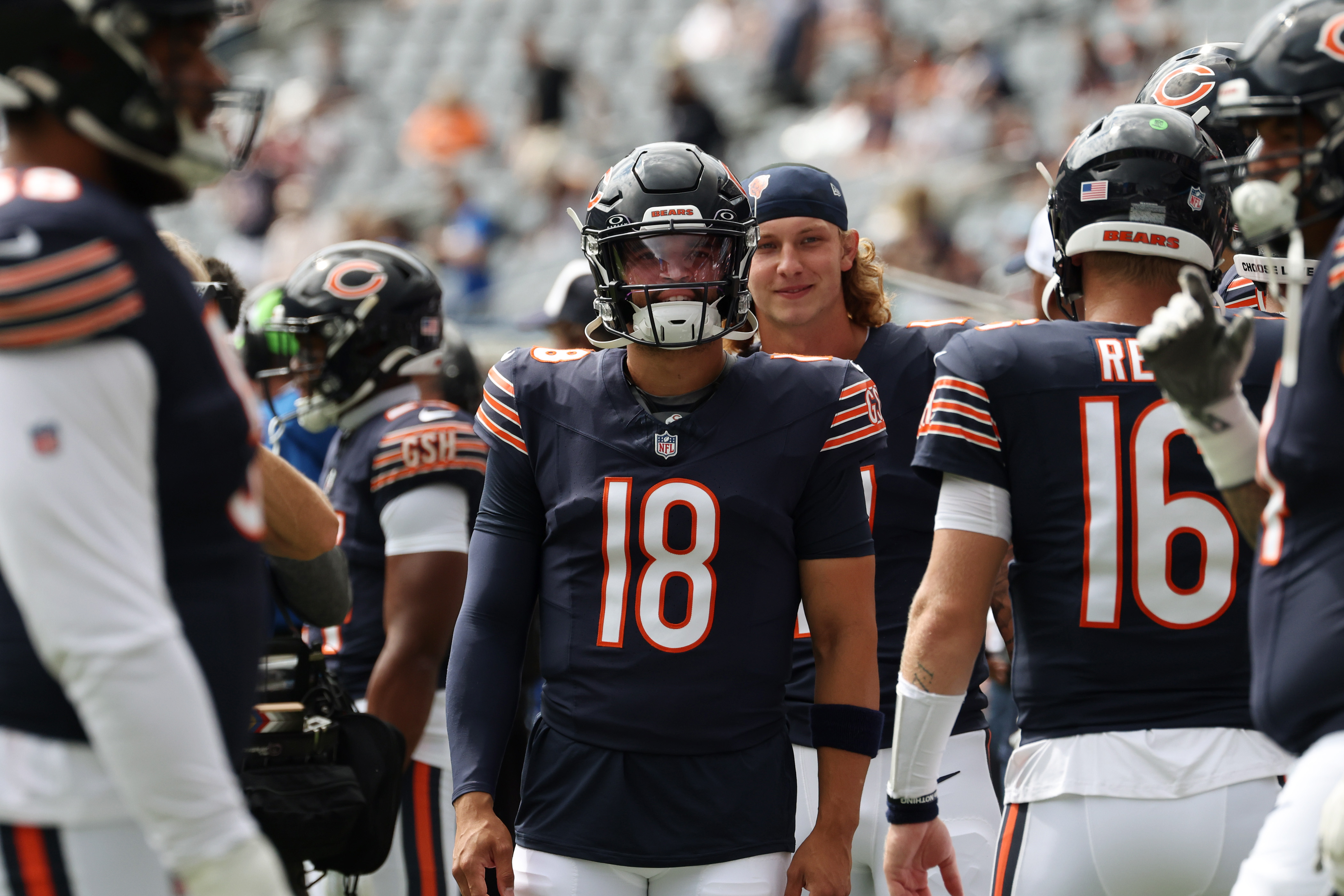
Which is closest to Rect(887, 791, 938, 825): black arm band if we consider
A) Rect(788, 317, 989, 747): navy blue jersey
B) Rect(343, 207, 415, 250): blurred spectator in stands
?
Rect(788, 317, 989, 747): navy blue jersey

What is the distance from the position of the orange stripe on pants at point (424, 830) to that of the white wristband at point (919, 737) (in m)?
1.60

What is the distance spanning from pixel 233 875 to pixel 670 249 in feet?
5.37

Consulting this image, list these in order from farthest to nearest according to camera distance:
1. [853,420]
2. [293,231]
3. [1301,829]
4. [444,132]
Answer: [444,132] → [293,231] → [853,420] → [1301,829]

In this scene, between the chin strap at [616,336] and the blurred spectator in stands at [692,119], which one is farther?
the blurred spectator in stands at [692,119]

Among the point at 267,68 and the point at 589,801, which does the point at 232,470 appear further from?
the point at 267,68

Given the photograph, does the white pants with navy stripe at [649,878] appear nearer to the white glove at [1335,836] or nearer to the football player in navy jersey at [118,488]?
the football player in navy jersey at [118,488]

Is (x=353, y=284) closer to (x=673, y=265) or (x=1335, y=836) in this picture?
(x=673, y=265)

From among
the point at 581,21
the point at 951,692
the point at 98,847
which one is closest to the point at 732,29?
the point at 581,21

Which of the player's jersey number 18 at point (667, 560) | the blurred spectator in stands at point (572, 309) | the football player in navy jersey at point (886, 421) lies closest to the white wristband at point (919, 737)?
the player's jersey number 18 at point (667, 560)

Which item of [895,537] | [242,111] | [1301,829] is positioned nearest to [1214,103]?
[895,537]

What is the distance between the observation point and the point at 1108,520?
9.94 ft

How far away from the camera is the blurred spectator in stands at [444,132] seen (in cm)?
1614

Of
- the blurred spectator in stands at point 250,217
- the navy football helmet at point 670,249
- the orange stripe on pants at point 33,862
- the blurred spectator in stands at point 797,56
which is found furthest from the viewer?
the blurred spectator in stands at point 250,217

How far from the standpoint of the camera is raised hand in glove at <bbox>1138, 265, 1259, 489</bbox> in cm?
246
